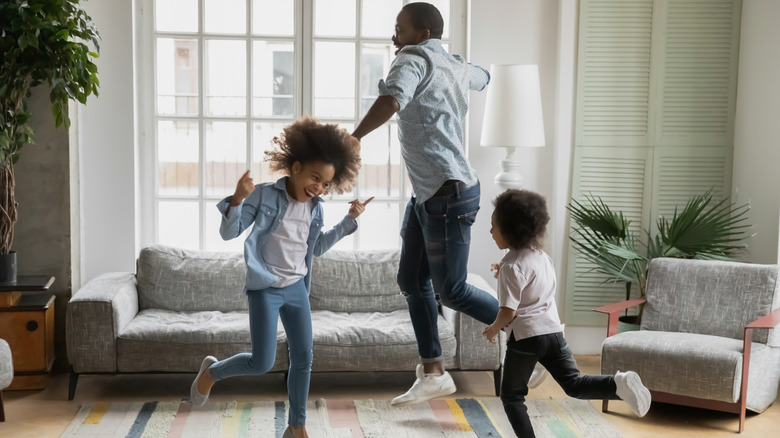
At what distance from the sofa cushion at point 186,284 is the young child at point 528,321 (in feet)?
6.11

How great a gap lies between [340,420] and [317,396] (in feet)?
1.30

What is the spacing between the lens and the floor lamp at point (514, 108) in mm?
4422

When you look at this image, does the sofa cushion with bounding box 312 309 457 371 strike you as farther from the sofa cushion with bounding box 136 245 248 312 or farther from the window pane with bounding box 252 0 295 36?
the window pane with bounding box 252 0 295 36

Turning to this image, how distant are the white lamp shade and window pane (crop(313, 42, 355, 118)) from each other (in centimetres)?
86

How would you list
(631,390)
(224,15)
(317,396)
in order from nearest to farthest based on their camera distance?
1. (631,390)
2. (317,396)
3. (224,15)

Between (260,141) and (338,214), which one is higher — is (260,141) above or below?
above

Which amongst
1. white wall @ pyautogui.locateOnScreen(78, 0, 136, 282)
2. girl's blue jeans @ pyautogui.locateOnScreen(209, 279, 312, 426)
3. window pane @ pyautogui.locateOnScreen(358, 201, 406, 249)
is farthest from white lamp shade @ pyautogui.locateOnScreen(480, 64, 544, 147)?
white wall @ pyautogui.locateOnScreen(78, 0, 136, 282)

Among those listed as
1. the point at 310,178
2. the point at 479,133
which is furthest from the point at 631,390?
the point at 479,133

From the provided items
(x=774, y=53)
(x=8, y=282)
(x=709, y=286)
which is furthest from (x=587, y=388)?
(x=8, y=282)

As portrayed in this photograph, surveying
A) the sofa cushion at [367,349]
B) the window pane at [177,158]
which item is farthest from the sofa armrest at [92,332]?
the window pane at [177,158]

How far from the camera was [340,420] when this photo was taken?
3.74 m

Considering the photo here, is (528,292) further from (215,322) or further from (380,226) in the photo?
(380,226)

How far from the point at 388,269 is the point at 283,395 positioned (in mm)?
866

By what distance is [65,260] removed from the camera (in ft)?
14.6
